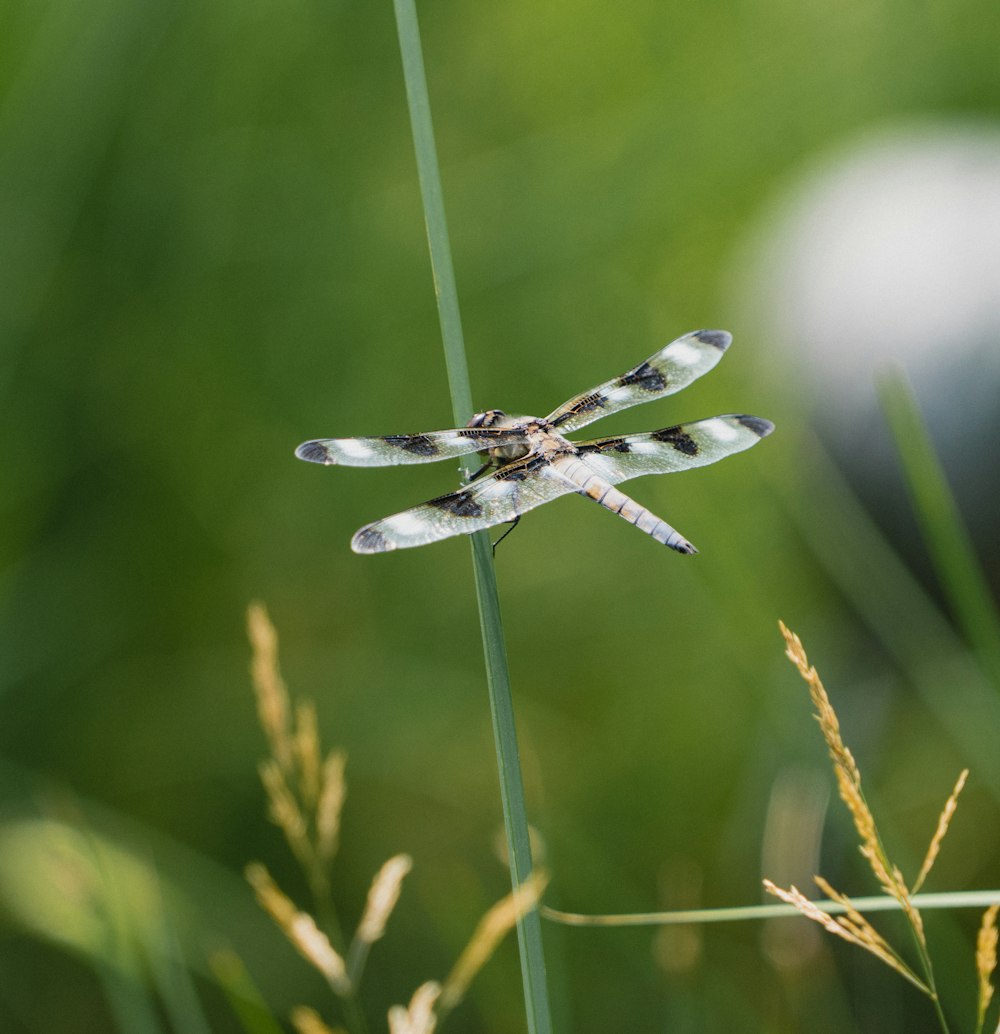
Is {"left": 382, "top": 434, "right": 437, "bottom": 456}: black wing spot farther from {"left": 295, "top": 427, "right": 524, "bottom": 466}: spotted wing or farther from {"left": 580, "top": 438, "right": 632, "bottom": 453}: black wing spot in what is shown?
{"left": 580, "top": 438, "right": 632, "bottom": 453}: black wing spot

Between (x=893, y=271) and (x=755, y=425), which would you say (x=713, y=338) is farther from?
(x=893, y=271)

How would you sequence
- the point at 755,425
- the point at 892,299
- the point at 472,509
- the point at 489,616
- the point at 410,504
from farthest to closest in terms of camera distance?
the point at 410,504
the point at 892,299
the point at 755,425
the point at 472,509
the point at 489,616

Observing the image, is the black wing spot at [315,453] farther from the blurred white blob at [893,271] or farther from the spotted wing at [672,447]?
the blurred white blob at [893,271]

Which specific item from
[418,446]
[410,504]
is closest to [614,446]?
[418,446]

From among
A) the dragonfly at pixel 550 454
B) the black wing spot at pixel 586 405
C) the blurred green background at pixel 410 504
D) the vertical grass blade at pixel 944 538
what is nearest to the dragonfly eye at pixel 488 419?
the dragonfly at pixel 550 454

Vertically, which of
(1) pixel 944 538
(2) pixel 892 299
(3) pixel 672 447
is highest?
(2) pixel 892 299

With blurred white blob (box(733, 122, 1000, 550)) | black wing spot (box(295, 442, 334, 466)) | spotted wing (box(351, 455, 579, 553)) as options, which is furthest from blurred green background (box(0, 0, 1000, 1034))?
black wing spot (box(295, 442, 334, 466))

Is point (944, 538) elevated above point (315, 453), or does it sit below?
below

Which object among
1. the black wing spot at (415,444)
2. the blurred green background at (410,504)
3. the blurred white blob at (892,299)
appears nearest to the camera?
the black wing spot at (415,444)
